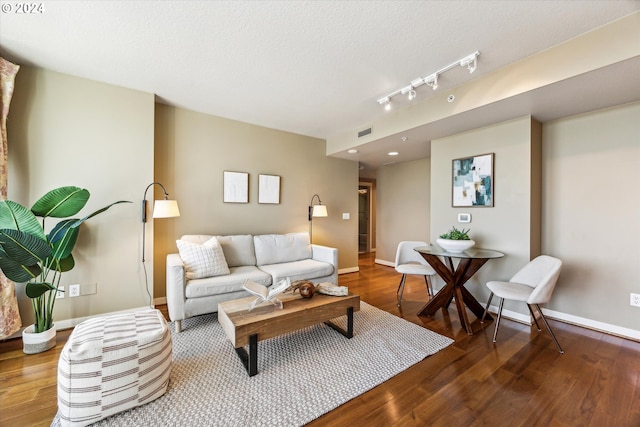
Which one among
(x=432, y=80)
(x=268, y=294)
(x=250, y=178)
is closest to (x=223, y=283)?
(x=268, y=294)

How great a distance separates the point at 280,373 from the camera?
1852 mm

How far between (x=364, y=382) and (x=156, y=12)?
2958mm

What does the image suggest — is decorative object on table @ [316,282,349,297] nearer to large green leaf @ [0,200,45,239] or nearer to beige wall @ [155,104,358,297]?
beige wall @ [155,104,358,297]

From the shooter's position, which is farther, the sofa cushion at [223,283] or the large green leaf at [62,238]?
the sofa cushion at [223,283]

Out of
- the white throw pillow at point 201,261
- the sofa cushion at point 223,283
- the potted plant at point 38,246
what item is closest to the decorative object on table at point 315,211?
the sofa cushion at point 223,283

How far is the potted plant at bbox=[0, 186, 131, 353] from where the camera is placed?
1929mm

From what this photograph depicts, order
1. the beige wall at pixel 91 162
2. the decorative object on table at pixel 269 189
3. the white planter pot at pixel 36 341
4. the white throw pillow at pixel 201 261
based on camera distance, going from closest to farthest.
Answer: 1. the white planter pot at pixel 36 341
2. the beige wall at pixel 91 162
3. the white throw pillow at pixel 201 261
4. the decorative object on table at pixel 269 189

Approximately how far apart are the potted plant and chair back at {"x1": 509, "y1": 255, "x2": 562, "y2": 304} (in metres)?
3.84

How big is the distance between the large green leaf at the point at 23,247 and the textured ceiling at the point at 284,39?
1571mm

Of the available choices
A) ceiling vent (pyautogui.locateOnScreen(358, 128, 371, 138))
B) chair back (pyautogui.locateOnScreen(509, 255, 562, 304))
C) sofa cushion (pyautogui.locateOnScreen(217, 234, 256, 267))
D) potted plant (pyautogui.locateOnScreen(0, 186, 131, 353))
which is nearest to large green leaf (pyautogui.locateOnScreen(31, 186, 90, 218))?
potted plant (pyautogui.locateOnScreen(0, 186, 131, 353))

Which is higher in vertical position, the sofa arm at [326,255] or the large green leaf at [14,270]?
the large green leaf at [14,270]

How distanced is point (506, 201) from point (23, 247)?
15.0 feet

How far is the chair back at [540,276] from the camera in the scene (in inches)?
86.0

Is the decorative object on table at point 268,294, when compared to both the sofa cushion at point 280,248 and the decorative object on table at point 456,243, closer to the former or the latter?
the sofa cushion at point 280,248
